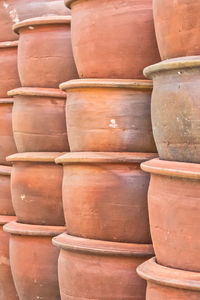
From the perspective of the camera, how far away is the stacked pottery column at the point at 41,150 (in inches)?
126

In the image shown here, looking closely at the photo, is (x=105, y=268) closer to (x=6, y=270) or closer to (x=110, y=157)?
(x=110, y=157)

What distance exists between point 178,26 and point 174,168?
42 cm

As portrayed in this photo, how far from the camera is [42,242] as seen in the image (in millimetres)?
3219

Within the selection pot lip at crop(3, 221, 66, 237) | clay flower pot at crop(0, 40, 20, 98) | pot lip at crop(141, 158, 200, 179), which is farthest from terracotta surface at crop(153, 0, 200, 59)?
clay flower pot at crop(0, 40, 20, 98)

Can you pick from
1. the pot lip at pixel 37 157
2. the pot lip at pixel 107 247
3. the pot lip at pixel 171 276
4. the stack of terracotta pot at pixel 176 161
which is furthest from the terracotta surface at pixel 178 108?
the pot lip at pixel 37 157

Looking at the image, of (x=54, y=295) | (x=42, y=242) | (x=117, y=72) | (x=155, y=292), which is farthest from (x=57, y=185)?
(x=155, y=292)

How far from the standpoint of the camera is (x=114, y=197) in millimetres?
2701

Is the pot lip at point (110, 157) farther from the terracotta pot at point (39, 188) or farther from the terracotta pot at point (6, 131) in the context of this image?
the terracotta pot at point (6, 131)

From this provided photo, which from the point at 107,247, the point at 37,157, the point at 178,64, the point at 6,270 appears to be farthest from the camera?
the point at 6,270

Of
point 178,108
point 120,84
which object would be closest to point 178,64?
point 178,108

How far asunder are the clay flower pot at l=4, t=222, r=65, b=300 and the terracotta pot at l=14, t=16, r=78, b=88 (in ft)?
2.02

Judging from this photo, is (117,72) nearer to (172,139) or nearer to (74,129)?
(74,129)

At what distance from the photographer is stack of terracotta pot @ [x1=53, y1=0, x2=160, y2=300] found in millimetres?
2686

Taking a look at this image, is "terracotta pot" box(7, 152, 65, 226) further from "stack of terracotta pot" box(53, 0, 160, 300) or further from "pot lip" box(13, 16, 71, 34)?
"pot lip" box(13, 16, 71, 34)
